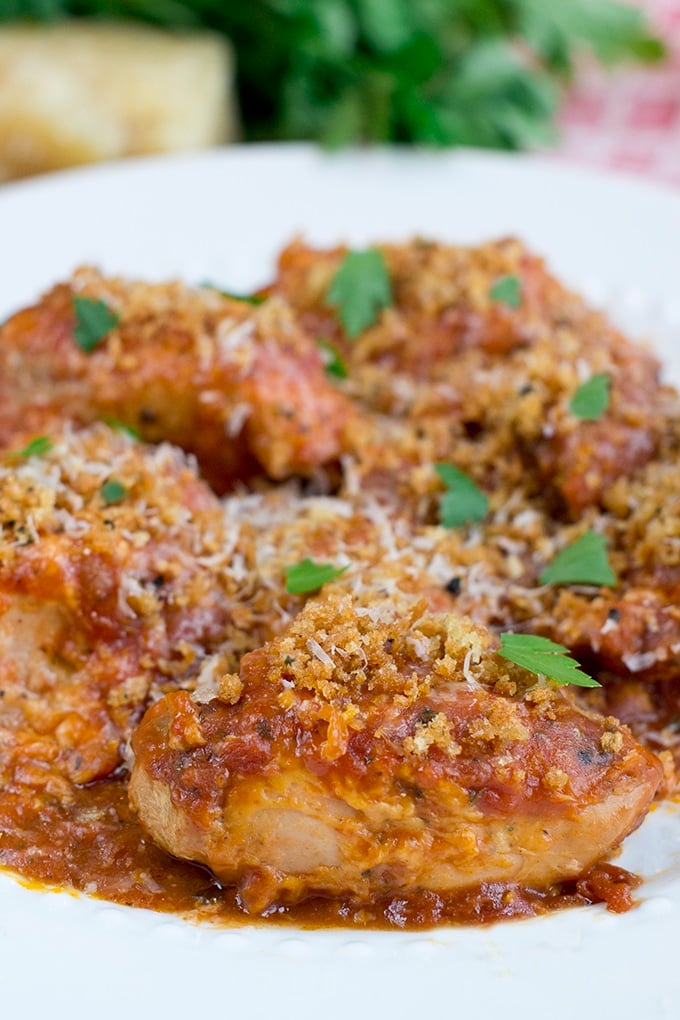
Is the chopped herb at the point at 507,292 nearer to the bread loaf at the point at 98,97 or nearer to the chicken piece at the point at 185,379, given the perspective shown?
the chicken piece at the point at 185,379

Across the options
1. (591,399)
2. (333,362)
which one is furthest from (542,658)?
(333,362)

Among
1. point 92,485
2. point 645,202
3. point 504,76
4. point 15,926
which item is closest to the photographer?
point 15,926

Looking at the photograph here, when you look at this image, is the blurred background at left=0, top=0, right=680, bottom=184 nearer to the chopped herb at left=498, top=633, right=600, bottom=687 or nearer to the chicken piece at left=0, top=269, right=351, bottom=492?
the chicken piece at left=0, top=269, right=351, bottom=492

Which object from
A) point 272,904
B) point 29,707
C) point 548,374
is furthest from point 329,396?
point 272,904

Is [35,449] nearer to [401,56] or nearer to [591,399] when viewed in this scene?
[591,399]

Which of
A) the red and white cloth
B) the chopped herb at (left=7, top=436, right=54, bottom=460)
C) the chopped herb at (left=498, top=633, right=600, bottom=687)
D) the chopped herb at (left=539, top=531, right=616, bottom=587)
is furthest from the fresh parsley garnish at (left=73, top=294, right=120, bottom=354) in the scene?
the red and white cloth

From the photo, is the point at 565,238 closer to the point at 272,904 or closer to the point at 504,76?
the point at 504,76

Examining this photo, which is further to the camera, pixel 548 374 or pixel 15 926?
pixel 548 374
